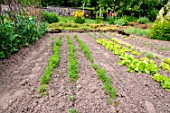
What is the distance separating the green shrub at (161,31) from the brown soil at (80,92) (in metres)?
5.42

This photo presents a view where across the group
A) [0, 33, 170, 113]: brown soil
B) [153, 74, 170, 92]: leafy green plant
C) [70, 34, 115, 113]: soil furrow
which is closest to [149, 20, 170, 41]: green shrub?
[0, 33, 170, 113]: brown soil

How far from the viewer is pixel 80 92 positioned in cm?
228

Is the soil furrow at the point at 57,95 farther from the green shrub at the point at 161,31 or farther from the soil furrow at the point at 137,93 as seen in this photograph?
the green shrub at the point at 161,31

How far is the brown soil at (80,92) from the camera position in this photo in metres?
2.03

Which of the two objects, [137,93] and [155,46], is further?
[155,46]

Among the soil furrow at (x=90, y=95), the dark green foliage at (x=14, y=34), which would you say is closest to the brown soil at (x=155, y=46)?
the soil furrow at (x=90, y=95)

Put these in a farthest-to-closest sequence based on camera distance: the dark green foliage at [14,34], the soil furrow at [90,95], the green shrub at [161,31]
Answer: the green shrub at [161,31]
the dark green foliage at [14,34]
the soil furrow at [90,95]

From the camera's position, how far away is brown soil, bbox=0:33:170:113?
2.03 metres

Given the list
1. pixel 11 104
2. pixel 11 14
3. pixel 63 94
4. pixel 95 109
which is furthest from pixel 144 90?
pixel 11 14

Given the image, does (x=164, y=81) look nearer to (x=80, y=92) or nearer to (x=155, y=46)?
(x=80, y=92)

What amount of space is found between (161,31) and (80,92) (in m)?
6.75

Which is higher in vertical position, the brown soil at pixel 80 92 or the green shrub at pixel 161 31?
the green shrub at pixel 161 31

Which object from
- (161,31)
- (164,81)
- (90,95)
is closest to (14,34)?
(90,95)

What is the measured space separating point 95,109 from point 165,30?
697 cm
